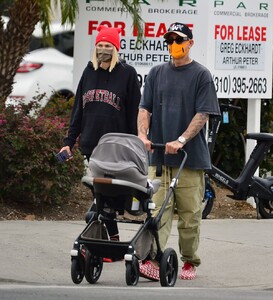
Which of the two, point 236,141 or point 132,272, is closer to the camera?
point 132,272

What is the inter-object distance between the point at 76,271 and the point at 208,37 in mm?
5171

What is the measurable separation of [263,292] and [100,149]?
1689 millimetres

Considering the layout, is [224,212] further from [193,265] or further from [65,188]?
[193,265]

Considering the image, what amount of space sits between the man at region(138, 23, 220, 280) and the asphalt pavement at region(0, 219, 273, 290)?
0.52 metres

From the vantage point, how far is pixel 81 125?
9.45 metres

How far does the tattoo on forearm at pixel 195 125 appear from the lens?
8531mm

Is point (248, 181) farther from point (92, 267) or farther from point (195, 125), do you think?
point (92, 267)

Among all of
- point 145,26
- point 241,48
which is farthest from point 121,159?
point 241,48

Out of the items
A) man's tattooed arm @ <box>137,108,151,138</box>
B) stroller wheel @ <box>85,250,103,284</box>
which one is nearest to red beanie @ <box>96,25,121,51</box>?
man's tattooed arm @ <box>137,108,151,138</box>

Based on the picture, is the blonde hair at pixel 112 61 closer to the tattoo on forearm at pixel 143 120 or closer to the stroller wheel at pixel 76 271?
the tattoo on forearm at pixel 143 120

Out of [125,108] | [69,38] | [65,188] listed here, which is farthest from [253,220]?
[69,38]

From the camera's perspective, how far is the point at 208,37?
1262 cm

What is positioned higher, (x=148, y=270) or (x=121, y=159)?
(x=121, y=159)

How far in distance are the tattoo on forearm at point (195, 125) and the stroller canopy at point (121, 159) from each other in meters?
0.48
